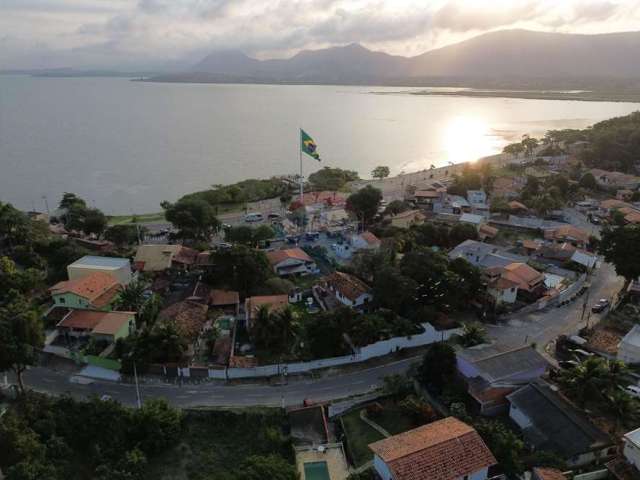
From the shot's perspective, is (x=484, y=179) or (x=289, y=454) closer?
(x=289, y=454)

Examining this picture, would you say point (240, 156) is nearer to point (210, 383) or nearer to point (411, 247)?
point (411, 247)

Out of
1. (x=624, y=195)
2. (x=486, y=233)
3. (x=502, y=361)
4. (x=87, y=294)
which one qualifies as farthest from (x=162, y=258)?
(x=624, y=195)

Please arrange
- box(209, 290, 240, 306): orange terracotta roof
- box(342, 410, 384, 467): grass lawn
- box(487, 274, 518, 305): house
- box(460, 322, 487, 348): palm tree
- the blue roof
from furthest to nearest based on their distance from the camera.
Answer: the blue roof < box(487, 274, 518, 305): house < box(209, 290, 240, 306): orange terracotta roof < box(460, 322, 487, 348): palm tree < box(342, 410, 384, 467): grass lawn

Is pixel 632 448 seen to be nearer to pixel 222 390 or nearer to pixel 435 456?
pixel 435 456

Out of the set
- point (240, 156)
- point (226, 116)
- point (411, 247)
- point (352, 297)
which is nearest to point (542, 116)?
point (226, 116)

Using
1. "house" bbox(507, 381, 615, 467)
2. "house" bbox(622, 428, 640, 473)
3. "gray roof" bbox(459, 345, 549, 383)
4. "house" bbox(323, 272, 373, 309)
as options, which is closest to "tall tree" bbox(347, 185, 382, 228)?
"house" bbox(323, 272, 373, 309)

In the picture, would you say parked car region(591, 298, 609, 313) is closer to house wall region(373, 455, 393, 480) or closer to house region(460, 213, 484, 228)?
house region(460, 213, 484, 228)

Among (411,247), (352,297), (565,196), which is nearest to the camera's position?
(352,297)
